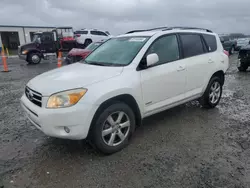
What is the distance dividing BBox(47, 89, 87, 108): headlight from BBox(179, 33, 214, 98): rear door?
7.24 ft

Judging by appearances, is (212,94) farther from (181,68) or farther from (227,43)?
(227,43)

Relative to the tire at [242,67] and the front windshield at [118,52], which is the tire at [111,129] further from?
the tire at [242,67]

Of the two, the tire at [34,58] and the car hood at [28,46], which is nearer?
the car hood at [28,46]

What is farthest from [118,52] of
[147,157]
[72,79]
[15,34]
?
[15,34]

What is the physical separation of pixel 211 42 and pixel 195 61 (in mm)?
942

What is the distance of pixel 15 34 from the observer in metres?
37.5

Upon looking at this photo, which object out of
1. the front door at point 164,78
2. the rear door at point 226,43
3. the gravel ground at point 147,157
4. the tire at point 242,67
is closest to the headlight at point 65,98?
the gravel ground at point 147,157

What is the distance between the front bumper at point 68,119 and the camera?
2.59 meters

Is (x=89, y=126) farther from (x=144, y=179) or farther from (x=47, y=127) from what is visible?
(x=144, y=179)

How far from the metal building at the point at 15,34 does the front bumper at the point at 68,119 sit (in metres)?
35.5

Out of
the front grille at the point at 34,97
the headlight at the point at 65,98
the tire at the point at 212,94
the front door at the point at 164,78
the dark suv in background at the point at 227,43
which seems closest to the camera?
the headlight at the point at 65,98

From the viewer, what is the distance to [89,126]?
8.89 ft

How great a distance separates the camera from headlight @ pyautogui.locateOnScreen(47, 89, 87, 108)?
2625 millimetres

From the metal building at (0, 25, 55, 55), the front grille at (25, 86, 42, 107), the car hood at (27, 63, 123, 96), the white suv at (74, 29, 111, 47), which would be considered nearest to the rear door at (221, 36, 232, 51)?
the white suv at (74, 29, 111, 47)
